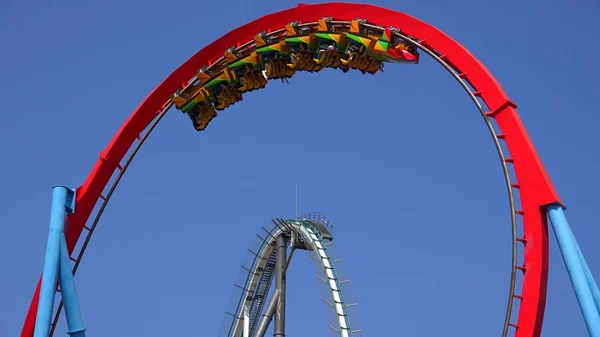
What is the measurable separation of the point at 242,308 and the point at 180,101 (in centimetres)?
702

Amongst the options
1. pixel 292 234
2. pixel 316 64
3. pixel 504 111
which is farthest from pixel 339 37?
pixel 292 234

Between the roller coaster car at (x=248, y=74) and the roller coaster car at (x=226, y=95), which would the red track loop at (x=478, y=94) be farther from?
the roller coaster car at (x=226, y=95)

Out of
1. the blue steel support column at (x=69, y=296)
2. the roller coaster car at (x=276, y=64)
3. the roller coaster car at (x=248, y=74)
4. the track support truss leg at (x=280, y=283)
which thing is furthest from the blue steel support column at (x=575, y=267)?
the track support truss leg at (x=280, y=283)

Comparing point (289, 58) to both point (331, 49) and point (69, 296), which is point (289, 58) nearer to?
point (331, 49)

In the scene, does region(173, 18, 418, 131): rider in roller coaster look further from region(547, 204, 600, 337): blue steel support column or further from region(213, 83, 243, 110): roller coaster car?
region(547, 204, 600, 337): blue steel support column

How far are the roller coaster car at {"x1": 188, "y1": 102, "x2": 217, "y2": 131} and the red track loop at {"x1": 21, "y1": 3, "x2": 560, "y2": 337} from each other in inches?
22.8

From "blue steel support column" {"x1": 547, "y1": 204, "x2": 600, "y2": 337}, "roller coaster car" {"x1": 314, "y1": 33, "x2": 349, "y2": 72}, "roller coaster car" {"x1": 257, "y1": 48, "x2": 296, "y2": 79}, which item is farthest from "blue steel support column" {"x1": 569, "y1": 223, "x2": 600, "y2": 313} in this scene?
"roller coaster car" {"x1": 257, "y1": 48, "x2": 296, "y2": 79}

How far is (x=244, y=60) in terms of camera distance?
21.4 m

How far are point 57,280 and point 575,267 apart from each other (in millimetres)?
8558

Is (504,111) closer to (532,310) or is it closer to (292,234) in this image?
(532,310)

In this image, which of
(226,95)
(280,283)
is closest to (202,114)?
(226,95)

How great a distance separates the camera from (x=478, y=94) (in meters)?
17.4

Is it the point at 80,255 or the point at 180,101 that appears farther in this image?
the point at 180,101

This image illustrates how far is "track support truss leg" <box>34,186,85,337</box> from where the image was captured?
1823cm
